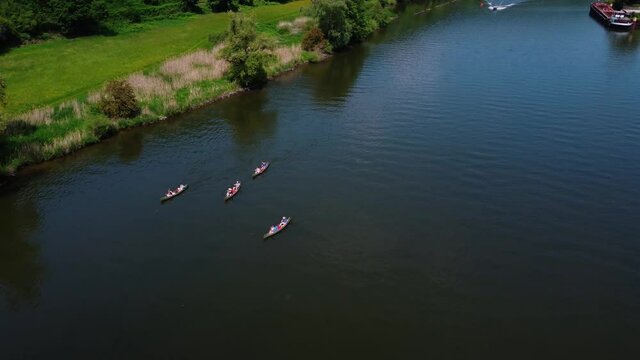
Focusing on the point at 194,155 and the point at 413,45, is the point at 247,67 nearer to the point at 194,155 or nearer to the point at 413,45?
the point at 194,155

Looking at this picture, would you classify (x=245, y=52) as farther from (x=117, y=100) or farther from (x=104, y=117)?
(x=104, y=117)

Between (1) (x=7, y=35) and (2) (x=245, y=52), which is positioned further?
(1) (x=7, y=35)

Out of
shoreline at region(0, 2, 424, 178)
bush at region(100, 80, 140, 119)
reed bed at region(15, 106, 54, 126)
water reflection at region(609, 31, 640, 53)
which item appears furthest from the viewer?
water reflection at region(609, 31, 640, 53)

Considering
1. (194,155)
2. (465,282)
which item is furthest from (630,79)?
(194,155)

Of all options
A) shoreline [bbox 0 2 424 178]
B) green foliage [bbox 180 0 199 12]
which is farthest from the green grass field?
green foliage [bbox 180 0 199 12]

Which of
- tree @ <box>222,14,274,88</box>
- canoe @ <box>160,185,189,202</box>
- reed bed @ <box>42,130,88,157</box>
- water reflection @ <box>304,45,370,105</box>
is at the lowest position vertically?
canoe @ <box>160,185,189,202</box>

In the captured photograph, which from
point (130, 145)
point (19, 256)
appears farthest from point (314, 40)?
point (19, 256)

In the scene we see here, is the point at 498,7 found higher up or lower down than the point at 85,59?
higher up

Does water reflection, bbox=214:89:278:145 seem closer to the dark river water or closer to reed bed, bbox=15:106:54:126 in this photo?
the dark river water
